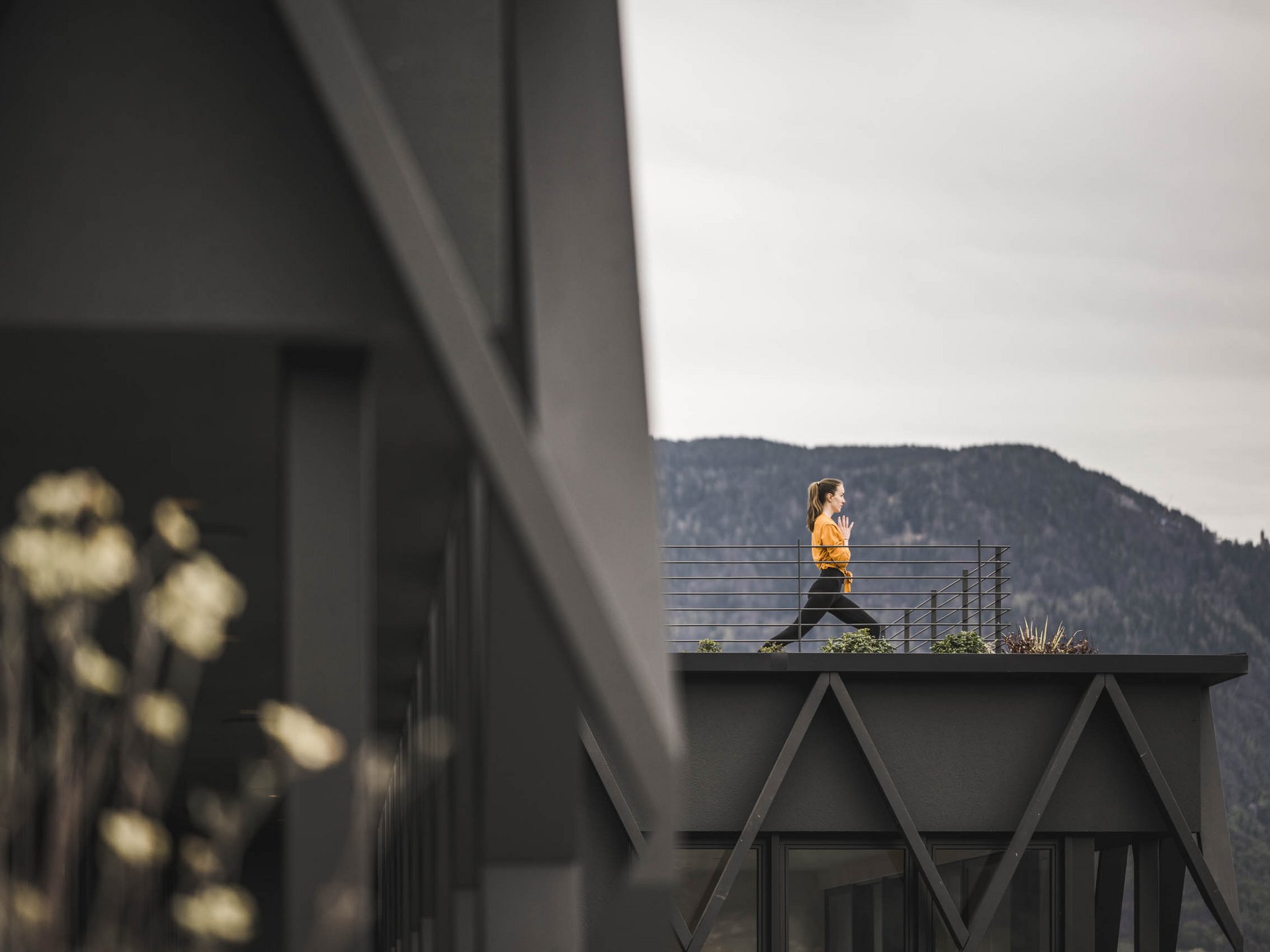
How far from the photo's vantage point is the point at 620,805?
1047 centimetres

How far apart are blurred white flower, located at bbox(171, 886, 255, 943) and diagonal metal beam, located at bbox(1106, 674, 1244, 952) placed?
9407 millimetres

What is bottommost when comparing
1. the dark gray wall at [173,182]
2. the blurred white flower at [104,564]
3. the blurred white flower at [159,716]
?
the blurred white flower at [159,716]

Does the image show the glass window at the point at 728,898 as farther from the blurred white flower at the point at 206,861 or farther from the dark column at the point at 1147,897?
the blurred white flower at the point at 206,861

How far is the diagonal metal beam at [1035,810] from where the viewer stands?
10.3m

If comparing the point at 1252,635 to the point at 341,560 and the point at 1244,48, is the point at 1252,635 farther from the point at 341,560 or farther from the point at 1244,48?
the point at 341,560

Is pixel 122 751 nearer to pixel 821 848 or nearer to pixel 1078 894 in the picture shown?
pixel 821 848

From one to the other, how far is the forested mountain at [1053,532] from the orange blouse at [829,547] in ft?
125

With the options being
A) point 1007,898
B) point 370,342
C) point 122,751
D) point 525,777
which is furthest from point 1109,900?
point 122,751

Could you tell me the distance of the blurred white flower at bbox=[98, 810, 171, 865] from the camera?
6.20ft

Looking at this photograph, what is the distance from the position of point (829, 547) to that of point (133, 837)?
9.41 meters

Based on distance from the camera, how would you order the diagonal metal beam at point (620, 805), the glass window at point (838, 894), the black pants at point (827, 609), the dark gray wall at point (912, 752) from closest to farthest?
the diagonal metal beam at point (620, 805) → the dark gray wall at point (912, 752) → the glass window at point (838, 894) → the black pants at point (827, 609)

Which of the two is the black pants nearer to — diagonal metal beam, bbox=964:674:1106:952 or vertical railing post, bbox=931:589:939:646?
vertical railing post, bbox=931:589:939:646

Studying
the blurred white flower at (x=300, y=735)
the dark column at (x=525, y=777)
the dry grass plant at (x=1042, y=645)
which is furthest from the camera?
the dry grass plant at (x=1042, y=645)

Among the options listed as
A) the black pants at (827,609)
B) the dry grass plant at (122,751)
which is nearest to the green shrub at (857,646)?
the black pants at (827,609)
